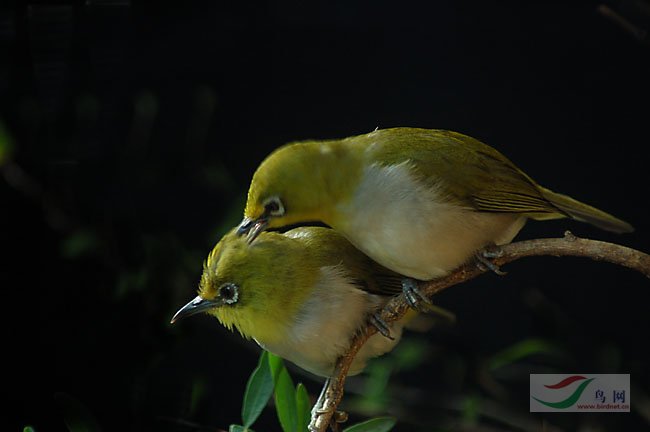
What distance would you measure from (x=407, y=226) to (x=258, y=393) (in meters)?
0.29

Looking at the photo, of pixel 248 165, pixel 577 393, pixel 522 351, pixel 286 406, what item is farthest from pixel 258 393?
pixel 248 165

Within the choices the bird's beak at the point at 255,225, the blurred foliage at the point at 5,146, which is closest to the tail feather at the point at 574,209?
the bird's beak at the point at 255,225

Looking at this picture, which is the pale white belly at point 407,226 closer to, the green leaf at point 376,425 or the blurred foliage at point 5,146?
the green leaf at point 376,425

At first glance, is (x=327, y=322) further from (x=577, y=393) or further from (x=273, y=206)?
(x=577, y=393)

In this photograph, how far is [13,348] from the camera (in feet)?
5.25

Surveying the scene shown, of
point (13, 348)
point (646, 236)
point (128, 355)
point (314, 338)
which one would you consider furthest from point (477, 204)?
point (13, 348)

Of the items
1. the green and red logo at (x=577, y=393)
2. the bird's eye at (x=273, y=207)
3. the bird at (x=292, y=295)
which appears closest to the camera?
the bird's eye at (x=273, y=207)

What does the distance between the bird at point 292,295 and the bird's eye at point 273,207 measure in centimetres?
10

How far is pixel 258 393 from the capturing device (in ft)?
3.04

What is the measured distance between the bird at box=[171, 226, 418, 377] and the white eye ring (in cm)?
10

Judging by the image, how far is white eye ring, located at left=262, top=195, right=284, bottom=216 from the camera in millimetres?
753

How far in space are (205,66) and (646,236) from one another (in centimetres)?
85

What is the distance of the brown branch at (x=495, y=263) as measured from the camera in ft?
2.50

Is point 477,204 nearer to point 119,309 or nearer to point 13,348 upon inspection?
point 119,309
